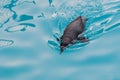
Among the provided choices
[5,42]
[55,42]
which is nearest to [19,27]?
[5,42]

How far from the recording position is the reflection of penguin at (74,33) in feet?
17.3

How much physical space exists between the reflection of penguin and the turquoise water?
110mm

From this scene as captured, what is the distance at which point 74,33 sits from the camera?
5465 mm

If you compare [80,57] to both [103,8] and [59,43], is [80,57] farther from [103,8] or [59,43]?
[103,8]

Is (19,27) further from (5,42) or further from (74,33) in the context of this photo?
(74,33)

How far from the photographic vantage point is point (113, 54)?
17.8 ft

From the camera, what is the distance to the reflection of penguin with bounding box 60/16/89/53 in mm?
5262

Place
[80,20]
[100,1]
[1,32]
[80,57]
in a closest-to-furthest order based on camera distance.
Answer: [80,57], [80,20], [1,32], [100,1]

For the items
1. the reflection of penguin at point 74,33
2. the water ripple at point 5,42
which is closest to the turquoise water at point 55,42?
the water ripple at point 5,42

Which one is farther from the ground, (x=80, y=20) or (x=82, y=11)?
(x=82, y=11)

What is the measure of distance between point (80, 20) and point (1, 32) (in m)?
1.42

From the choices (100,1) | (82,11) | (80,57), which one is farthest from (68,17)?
(80,57)

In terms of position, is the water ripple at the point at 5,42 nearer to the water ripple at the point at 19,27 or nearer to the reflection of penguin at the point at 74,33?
the water ripple at the point at 19,27

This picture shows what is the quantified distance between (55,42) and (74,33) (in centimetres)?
36
